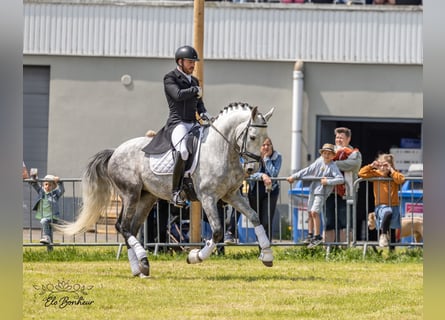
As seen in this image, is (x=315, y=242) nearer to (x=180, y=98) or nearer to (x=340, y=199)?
(x=340, y=199)

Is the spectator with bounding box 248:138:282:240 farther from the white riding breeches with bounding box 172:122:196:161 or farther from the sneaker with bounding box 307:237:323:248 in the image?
the white riding breeches with bounding box 172:122:196:161

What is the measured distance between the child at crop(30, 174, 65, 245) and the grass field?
66 centimetres

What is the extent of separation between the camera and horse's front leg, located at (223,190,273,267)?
12453mm

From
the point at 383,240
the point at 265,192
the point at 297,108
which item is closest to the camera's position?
the point at 383,240

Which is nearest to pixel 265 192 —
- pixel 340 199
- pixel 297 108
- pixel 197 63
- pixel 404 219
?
pixel 340 199

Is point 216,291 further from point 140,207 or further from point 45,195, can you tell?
point 45,195

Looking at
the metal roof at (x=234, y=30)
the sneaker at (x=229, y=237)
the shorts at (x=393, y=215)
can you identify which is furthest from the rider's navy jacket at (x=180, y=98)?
the metal roof at (x=234, y=30)

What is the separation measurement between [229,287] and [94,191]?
315 centimetres

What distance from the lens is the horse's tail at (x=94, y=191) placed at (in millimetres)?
13773

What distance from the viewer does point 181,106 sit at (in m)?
12.9
